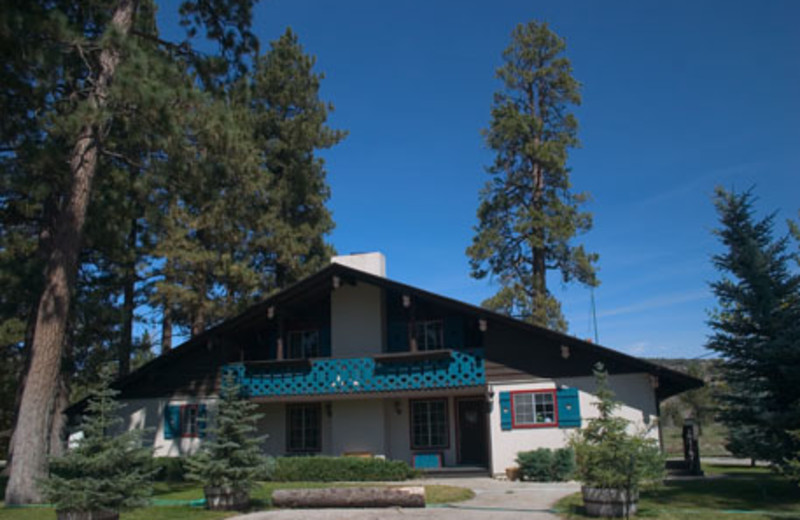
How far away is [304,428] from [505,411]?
659 centimetres

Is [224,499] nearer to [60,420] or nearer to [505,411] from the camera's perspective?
[505,411]

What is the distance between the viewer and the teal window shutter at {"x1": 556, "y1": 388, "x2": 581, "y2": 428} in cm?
1725

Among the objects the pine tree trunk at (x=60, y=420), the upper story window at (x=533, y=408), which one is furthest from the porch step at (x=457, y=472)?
the pine tree trunk at (x=60, y=420)

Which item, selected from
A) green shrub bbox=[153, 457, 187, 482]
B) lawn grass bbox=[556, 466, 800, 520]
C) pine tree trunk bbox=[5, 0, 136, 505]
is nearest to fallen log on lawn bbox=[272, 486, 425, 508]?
lawn grass bbox=[556, 466, 800, 520]

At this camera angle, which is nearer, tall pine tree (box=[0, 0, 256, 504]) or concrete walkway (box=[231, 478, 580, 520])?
concrete walkway (box=[231, 478, 580, 520])

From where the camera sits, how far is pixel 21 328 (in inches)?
746

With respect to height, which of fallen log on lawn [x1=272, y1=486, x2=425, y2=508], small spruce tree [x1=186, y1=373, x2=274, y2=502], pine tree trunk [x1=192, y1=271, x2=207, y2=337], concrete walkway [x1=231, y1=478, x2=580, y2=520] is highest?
pine tree trunk [x1=192, y1=271, x2=207, y2=337]

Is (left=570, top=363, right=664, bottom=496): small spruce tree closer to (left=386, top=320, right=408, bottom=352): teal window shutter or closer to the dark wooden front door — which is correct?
the dark wooden front door

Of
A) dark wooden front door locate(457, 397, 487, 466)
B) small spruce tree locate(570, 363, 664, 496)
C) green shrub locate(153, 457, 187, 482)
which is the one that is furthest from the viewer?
dark wooden front door locate(457, 397, 487, 466)

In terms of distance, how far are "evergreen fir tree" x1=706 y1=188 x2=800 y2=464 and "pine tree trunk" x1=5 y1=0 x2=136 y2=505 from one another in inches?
506

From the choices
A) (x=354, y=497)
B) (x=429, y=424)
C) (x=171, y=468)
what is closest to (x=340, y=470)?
(x=429, y=424)

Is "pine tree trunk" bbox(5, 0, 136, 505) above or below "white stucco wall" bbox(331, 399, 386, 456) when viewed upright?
above

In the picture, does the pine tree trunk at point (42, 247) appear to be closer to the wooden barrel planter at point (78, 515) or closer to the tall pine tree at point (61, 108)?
the tall pine tree at point (61, 108)

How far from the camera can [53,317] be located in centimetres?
1316
